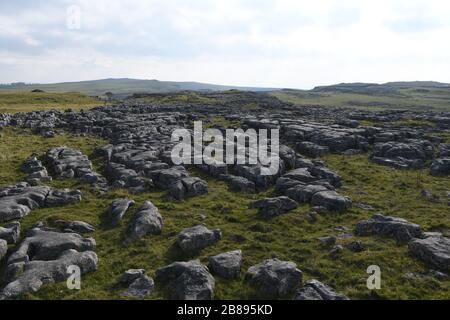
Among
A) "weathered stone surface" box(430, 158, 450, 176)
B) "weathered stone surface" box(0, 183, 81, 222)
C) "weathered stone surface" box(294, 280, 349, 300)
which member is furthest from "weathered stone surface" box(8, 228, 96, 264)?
"weathered stone surface" box(430, 158, 450, 176)

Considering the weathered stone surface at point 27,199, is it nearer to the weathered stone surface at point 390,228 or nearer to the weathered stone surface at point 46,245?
the weathered stone surface at point 46,245

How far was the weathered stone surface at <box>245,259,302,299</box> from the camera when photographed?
20.2 m

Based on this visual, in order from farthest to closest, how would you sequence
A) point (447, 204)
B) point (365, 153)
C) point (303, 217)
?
point (365, 153), point (447, 204), point (303, 217)

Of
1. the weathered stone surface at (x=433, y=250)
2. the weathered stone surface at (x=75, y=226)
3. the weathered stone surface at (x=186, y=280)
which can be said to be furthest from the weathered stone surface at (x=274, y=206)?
the weathered stone surface at (x=75, y=226)

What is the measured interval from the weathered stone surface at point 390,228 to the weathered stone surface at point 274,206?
A: 5.91m

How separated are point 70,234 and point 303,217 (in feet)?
55.9

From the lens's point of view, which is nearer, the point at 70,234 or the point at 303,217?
the point at 70,234

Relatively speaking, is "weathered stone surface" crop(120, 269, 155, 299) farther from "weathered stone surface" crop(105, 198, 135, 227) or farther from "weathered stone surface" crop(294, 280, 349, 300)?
"weathered stone surface" crop(105, 198, 135, 227)

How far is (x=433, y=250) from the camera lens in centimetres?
2334

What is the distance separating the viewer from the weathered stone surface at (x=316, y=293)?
1933 centimetres

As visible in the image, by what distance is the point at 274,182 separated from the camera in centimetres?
4069

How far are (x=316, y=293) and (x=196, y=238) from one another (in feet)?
29.5
